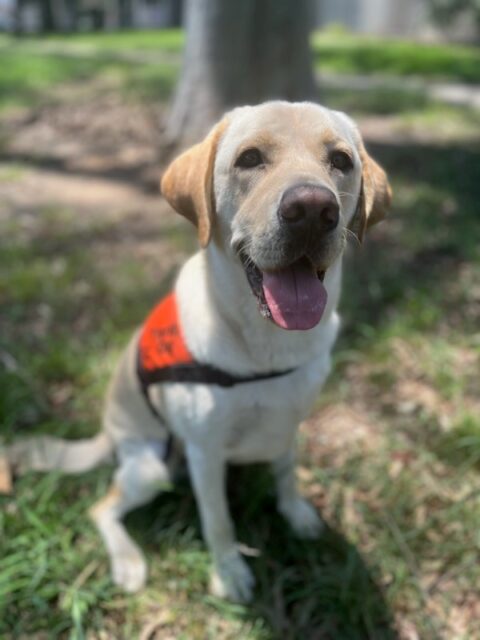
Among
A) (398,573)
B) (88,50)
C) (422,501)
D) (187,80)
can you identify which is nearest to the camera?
(398,573)

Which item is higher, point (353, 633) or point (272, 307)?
point (272, 307)

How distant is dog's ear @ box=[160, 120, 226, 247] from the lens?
1.83m

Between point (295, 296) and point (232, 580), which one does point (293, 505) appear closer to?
point (232, 580)

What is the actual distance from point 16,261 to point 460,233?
3.61 meters

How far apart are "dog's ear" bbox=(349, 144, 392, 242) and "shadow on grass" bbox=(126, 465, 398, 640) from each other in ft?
4.45

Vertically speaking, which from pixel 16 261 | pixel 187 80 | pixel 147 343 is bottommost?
pixel 16 261

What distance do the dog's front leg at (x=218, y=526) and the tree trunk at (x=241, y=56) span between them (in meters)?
4.23

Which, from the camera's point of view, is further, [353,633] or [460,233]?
[460,233]

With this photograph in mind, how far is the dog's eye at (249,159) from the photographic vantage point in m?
1.78

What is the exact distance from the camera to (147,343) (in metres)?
2.33

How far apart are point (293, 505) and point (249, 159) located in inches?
63.3

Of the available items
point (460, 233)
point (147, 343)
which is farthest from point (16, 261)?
point (460, 233)

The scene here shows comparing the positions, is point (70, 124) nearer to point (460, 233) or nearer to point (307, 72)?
point (307, 72)

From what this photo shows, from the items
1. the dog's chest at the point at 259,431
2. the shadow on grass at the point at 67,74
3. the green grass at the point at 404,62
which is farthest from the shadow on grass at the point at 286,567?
the green grass at the point at 404,62
